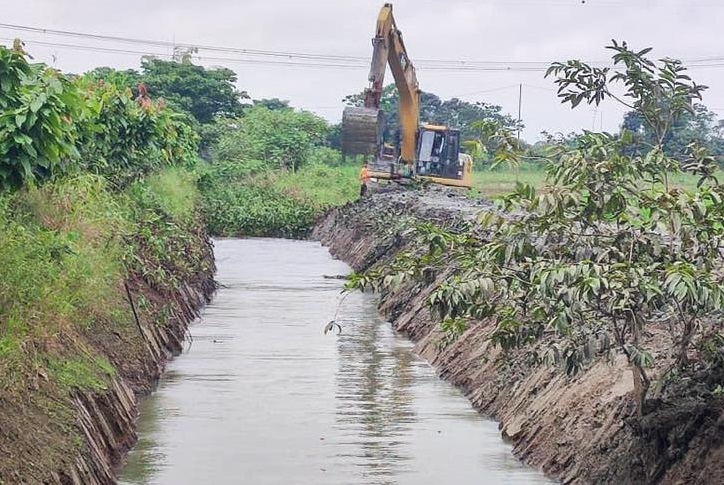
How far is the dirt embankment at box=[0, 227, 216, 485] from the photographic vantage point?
9.68m

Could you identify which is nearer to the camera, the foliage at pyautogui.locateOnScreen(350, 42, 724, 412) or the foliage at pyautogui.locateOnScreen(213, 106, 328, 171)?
the foliage at pyautogui.locateOnScreen(350, 42, 724, 412)

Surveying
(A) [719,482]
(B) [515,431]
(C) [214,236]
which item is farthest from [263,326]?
(C) [214,236]

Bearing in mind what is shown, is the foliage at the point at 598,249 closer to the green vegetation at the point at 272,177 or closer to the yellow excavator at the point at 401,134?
the yellow excavator at the point at 401,134

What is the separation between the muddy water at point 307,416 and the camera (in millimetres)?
13367

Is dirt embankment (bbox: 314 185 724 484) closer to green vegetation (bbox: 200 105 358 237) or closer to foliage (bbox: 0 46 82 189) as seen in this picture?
foliage (bbox: 0 46 82 189)

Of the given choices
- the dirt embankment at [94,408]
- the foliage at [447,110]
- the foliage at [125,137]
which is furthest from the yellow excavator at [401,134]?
the foliage at [447,110]

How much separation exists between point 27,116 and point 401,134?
1347 inches

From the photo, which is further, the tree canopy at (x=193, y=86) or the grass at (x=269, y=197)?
the tree canopy at (x=193, y=86)

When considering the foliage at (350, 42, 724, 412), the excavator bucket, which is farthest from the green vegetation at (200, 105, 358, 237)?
the foliage at (350, 42, 724, 412)

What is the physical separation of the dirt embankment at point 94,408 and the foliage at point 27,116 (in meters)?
1.62

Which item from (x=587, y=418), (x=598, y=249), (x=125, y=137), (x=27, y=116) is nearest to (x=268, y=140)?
(x=125, y=137)

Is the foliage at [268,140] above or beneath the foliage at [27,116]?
beneath

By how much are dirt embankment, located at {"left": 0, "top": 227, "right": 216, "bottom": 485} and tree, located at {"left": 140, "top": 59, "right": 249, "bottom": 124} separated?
51220mm

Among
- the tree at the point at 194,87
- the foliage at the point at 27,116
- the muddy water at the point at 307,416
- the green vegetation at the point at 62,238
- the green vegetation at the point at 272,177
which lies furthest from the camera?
the tree at the point at 194,87
